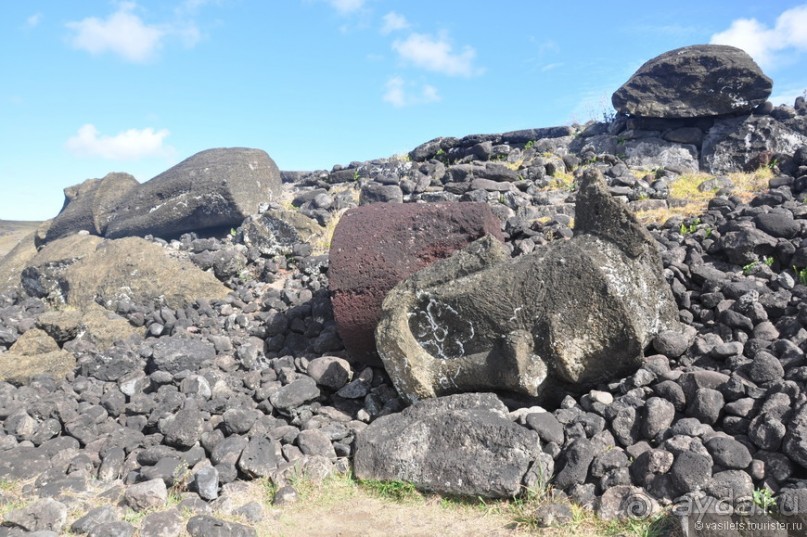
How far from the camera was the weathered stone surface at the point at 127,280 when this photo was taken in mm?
8836

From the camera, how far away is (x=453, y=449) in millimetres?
4449

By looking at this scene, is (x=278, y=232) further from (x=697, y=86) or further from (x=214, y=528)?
(x=697, y=86)

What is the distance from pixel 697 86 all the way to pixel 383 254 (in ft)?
33.2

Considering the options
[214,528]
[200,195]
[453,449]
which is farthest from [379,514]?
[200,195]

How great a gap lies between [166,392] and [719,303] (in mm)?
5325

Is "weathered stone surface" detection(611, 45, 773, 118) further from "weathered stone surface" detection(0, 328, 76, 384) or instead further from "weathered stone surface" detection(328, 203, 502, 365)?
"weathered stone surface" detection(0, 328, 76, 384)

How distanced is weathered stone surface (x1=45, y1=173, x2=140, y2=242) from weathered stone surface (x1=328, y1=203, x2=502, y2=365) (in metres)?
10.3

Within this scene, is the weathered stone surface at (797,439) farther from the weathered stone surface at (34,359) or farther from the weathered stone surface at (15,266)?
the weathered stone surface at (15,266)

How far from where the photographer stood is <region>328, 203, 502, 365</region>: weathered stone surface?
6.16 metres

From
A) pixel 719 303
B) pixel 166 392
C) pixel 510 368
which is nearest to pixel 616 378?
pixel 510 368

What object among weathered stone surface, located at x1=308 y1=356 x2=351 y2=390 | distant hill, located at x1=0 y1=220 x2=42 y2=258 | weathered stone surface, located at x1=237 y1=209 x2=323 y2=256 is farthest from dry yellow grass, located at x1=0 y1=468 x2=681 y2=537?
distant hill, located at x1=0 y1=220 x2=42 y2=258

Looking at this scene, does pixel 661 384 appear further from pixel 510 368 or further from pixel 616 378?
pixel 510 368

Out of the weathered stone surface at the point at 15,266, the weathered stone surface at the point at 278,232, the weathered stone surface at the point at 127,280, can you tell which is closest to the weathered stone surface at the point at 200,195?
the weathered stone surface at the point at 15,266

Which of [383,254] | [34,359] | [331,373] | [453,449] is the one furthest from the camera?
[34,359]
